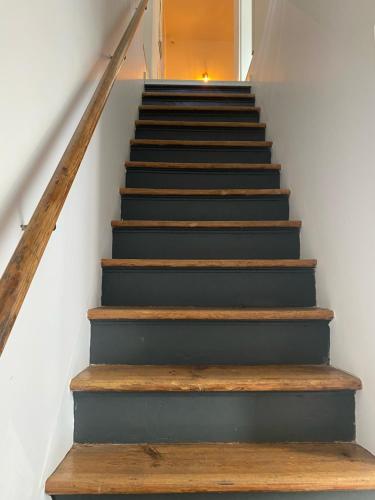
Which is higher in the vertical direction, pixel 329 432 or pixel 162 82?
pixel 162 82

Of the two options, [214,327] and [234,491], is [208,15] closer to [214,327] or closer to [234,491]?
[214,327]

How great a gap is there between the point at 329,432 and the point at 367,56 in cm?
118

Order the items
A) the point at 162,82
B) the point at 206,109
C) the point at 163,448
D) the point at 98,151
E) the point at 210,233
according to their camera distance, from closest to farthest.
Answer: the point at 163,448 → the point at 98,151 → the point at 210,233 → the point at 206,109 → the point at 162,82

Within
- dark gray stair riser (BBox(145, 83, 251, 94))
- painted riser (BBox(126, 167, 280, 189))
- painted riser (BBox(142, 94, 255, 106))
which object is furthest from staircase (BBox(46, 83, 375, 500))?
dark gray stair riser (BBox(145, 83, 251, 94))

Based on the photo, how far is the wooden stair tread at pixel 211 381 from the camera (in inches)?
51.1

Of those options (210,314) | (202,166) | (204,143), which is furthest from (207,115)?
(210,314)

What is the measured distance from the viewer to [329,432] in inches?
52.1

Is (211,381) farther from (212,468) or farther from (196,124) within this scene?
(196,124)

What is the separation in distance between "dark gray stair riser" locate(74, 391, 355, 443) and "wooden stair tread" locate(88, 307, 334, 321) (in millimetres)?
299

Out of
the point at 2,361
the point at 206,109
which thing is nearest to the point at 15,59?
the point at 2,361

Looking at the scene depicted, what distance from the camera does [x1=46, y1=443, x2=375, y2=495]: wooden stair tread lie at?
1055 mm

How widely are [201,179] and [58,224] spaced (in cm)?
149

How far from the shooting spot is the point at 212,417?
1.31 metres

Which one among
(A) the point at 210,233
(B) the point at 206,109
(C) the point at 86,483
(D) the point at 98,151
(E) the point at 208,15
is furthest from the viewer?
(E) the point at 208,15
